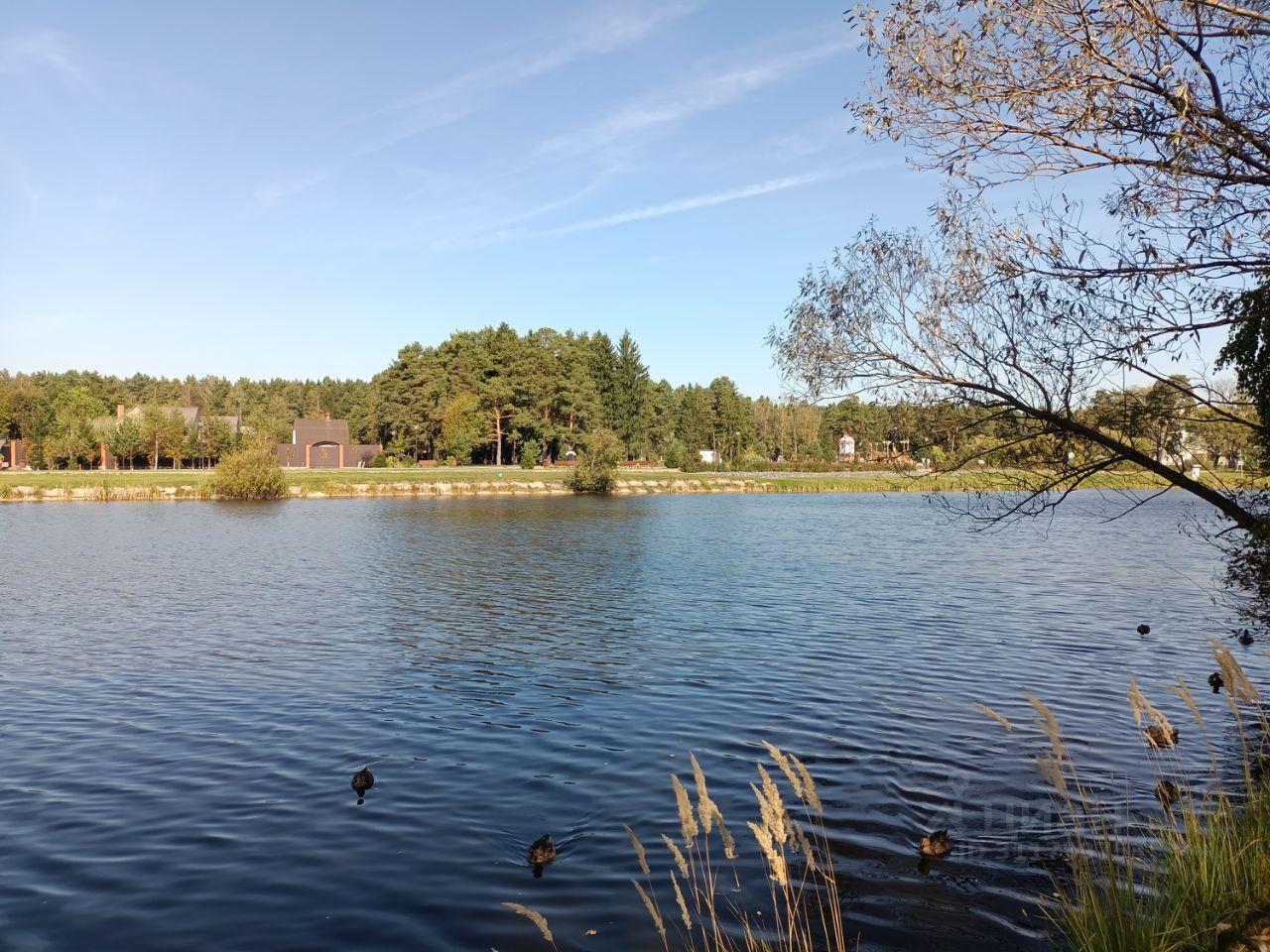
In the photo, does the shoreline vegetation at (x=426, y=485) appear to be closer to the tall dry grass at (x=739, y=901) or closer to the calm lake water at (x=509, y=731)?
the calm lake water at (x=509, y=731)

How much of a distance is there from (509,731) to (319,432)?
13886cm

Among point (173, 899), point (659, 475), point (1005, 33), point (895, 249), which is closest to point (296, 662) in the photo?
point (173, 899)

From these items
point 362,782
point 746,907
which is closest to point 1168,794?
point 746,907

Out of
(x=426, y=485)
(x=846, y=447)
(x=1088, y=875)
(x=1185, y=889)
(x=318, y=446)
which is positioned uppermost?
(x=318, y=446)

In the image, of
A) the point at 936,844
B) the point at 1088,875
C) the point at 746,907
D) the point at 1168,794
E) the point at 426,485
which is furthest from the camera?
the point at 426,485

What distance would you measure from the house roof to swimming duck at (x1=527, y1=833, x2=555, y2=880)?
470 feet

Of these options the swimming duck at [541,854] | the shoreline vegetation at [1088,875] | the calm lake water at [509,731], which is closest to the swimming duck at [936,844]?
the shoreline vegetation at [1088,875]

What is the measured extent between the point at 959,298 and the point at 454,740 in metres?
10.1

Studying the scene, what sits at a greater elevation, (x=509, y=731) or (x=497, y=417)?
(x=497, y=417)

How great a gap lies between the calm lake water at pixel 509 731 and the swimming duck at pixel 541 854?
13cm

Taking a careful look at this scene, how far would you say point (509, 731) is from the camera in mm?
14594

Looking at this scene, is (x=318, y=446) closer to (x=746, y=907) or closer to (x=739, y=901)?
(x=739, y=901)

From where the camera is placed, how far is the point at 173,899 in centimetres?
876

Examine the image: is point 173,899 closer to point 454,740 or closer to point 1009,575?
point 454,740
